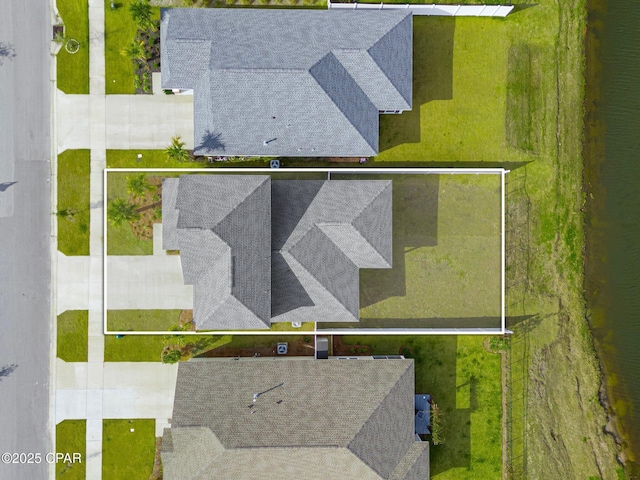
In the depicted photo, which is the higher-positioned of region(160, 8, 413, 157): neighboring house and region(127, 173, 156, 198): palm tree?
region(160, 8, 413, 157): neighboring house

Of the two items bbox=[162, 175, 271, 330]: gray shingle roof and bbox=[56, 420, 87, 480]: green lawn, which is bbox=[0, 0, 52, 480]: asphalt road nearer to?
bbox=[56, 420, 87, 480]: green lawn

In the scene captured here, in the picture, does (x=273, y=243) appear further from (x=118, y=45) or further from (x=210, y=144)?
(x=118, y=45)

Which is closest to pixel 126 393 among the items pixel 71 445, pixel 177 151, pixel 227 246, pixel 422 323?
pixel 71 445

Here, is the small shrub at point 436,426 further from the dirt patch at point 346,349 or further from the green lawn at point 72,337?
the green lawn at point 72,337

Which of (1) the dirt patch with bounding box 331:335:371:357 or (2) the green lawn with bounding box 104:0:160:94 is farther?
(1) the dirt patch with bounding box 331:335:371:357

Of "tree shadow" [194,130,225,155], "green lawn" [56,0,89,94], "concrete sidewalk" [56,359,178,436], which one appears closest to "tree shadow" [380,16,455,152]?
"tree shadow" [194,130,225,155]

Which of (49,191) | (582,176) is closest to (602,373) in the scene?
(582,176)
